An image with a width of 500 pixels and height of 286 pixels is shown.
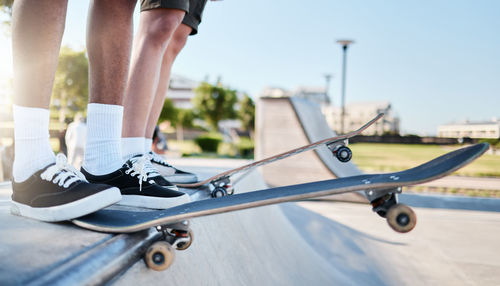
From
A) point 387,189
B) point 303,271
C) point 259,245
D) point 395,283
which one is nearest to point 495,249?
point 395,283

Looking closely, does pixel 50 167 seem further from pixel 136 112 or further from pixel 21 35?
pixel 136 112

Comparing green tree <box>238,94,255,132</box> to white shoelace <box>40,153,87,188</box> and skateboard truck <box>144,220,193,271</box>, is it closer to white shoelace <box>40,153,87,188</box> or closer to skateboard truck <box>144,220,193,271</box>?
white shoelace <box>40,153,87,188</box>

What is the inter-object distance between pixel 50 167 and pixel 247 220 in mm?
1339

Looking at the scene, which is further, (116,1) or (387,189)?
(116,1)

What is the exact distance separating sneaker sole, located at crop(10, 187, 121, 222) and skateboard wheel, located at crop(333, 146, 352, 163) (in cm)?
100

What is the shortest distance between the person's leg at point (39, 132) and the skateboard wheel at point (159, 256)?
24 centimetres

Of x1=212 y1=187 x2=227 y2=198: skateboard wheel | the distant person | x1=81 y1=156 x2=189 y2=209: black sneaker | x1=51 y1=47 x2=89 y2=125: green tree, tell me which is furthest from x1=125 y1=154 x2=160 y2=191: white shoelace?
x1=51 y1=47 x2=89 y2=125: green tree

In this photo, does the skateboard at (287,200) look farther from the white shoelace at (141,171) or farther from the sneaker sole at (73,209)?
the white shoelace at (141,171)

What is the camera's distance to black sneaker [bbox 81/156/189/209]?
3.95 ft

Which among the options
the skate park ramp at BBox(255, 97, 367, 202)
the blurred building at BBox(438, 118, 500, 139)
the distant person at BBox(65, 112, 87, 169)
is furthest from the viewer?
the skate park ramp at BBox(255, 97, 367, 202)

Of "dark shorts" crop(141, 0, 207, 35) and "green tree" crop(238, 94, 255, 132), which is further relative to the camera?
"green tree" crop(238, 94, 255, 132)

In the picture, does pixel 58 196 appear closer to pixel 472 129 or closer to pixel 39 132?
pixel 39 132

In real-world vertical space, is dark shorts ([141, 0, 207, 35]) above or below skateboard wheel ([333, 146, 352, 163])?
above

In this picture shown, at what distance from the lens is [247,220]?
2.15 meters
